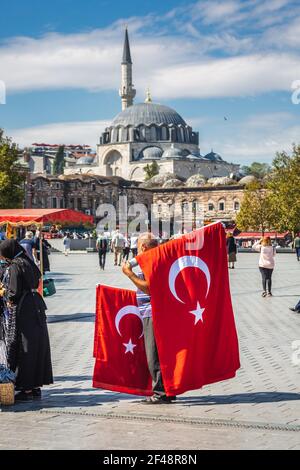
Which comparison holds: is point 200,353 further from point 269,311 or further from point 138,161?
point 138,161

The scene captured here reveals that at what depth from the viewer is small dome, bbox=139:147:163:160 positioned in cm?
14038

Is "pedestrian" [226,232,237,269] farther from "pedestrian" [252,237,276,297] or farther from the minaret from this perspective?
the minaret

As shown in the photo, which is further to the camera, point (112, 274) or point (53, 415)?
point (112, 274)

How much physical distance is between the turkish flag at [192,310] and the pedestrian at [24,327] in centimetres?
102

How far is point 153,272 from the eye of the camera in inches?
267

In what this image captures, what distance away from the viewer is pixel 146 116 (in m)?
144

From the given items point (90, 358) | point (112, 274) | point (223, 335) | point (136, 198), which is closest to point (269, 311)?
point (90, 358)

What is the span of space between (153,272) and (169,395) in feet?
3.37

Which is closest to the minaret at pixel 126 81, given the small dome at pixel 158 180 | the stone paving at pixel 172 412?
the small dome at pixel 158 180

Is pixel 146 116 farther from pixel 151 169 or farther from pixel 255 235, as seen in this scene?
pixel 255 235

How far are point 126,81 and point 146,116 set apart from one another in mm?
9880

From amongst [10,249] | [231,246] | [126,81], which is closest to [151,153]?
[126,81]

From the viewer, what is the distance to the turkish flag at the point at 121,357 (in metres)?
6.97
